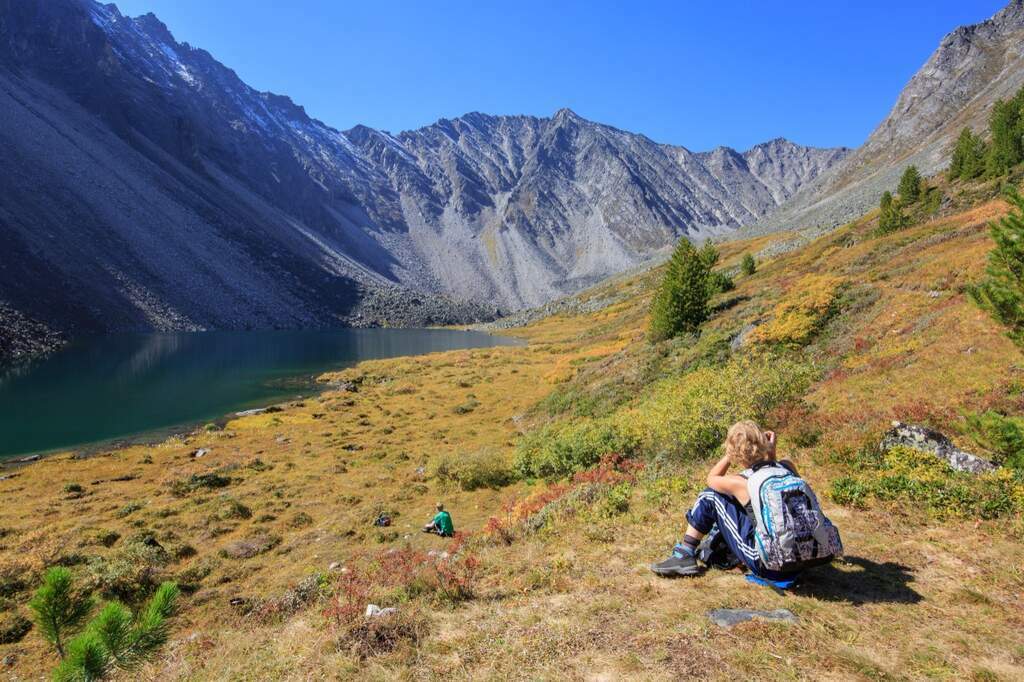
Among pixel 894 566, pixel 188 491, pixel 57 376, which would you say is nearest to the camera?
pixel 894 566

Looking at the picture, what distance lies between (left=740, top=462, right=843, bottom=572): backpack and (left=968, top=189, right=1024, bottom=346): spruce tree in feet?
30.2

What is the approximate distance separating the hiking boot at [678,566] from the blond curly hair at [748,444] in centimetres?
182

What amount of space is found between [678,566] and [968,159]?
7751cm

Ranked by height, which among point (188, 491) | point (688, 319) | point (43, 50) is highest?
point (43, 50)

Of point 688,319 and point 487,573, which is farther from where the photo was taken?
point 688,319

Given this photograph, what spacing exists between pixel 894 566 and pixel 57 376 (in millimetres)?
74000

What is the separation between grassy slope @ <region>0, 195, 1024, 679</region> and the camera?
5305 mm

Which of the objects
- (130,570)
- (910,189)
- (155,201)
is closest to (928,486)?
(130,570)

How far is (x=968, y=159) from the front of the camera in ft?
190

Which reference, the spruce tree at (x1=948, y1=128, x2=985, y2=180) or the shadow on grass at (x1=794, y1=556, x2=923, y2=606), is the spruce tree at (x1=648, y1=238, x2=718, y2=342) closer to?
the shadow on grass at (x1=794, y1=556, x2=923, y2=606)

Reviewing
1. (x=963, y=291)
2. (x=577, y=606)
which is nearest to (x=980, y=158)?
(x=963, y=291)

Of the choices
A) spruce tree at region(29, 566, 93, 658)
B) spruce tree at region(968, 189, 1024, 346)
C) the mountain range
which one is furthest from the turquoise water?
spruce tree at region(968, 189, 1024, 346)

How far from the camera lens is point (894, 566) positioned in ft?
22.6

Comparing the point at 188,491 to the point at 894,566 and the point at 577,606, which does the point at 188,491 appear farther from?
the point at 894,566
